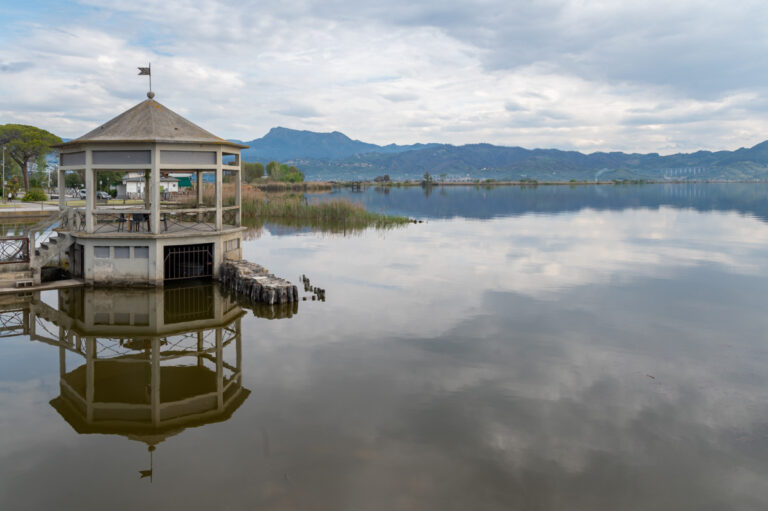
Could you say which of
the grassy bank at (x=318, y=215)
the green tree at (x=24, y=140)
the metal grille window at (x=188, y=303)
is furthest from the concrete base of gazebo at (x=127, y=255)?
the green tree at (x=24, y=140)

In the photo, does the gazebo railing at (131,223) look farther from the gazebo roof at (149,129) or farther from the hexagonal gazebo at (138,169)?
the gazebo roof at (149,129)

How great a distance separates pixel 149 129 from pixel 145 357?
9.61 metres

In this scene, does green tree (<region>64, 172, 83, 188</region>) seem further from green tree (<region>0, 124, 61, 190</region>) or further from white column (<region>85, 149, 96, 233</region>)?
white column (<region>85, 149, 96, 233</region>)

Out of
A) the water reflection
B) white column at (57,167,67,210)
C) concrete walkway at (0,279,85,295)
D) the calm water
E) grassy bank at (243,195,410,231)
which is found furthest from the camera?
the water reflection

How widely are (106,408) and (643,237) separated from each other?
36.4 metres

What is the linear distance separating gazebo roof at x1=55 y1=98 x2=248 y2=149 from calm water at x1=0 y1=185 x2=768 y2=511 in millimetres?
5258

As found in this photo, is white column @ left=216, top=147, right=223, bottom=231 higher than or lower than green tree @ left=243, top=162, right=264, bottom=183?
lower

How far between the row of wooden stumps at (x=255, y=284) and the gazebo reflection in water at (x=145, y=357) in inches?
28.1

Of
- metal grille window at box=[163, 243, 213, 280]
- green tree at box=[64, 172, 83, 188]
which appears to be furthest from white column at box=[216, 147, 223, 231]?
green tree at box=[64, 172, 83, 188]

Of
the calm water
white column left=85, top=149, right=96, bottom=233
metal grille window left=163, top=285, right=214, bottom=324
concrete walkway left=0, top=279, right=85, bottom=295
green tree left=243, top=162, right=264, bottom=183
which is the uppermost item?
green tree left=243, top=162, right=264, bottom=183

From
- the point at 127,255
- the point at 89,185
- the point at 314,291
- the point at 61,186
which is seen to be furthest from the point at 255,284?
the point at 61,186

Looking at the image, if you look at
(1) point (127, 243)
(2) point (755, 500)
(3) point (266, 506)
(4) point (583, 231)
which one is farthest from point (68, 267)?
(4) point (583, 231)

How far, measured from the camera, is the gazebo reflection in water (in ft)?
34.6

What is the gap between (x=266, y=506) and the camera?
25.2 feet
